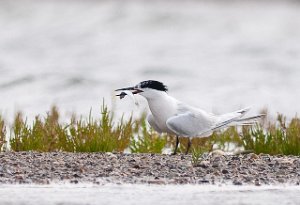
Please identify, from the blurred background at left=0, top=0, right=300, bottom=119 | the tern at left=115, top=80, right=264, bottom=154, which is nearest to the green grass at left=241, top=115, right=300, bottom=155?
the tern at left=115, top=80, right=264, bottom=154

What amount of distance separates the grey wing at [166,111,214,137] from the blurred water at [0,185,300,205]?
63.6 inches

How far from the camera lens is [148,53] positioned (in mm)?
34781

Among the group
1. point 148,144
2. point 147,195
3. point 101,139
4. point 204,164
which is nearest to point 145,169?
point 204,164

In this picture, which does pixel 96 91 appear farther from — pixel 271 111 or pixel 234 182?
pixel 234 182

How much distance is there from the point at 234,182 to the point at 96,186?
3.82 ft

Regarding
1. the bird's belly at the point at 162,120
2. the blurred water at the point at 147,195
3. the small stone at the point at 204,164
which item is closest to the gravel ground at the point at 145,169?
the small stone at the point at 204,164

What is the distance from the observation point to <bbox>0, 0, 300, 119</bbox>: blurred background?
82.8ft

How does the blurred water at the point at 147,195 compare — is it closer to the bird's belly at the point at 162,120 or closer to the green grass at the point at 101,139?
the bird's belly at the point at 162,120

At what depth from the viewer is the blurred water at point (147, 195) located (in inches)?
386

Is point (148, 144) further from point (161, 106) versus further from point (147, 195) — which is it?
point (147, 195)

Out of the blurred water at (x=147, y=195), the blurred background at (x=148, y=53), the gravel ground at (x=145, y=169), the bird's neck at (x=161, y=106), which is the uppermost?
the blurred background at (x=148, y=53)

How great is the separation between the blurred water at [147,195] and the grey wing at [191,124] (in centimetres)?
162

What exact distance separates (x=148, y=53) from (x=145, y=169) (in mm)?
23786

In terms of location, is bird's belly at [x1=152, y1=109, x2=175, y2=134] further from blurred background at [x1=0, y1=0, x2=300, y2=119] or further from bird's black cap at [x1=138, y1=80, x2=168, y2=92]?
blurred background at [x1=0, y1=0, x2=300, y2=119]
